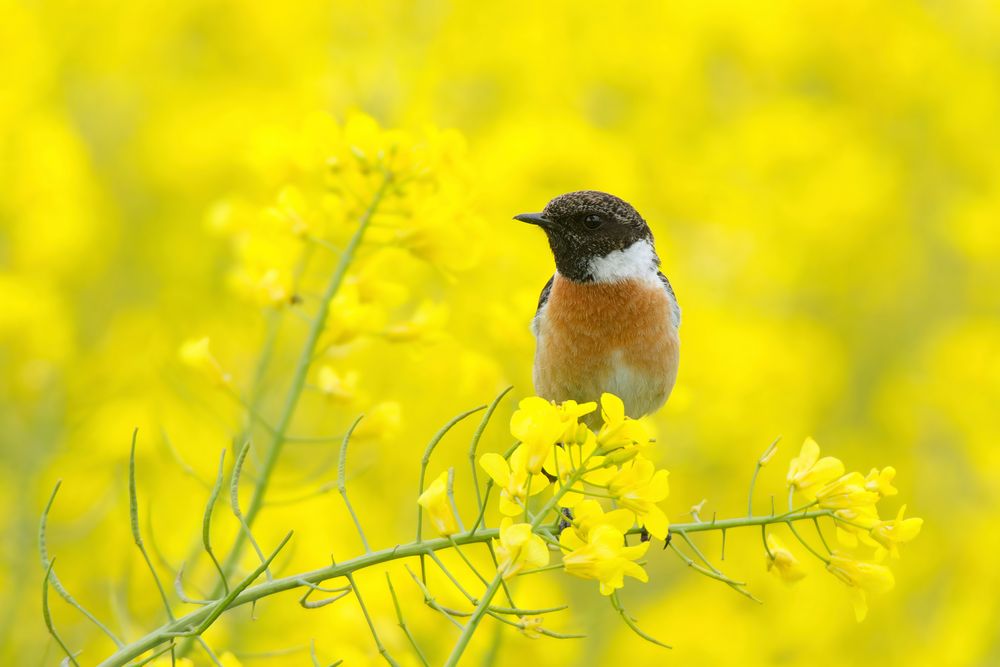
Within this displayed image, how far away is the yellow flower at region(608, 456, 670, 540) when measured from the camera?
7.50ft

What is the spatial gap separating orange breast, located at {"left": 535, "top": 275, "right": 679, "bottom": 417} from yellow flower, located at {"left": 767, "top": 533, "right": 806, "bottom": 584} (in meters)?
1.13

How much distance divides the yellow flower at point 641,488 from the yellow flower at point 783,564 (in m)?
0.28

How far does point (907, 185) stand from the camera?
26.8ft

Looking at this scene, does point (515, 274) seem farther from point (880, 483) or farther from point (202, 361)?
point (880, 483)

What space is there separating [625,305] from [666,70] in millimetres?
4031

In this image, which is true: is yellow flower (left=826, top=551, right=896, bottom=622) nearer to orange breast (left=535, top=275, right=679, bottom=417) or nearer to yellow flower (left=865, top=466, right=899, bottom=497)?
yellow flower (left=865, top=466, right=899, bottom=497)

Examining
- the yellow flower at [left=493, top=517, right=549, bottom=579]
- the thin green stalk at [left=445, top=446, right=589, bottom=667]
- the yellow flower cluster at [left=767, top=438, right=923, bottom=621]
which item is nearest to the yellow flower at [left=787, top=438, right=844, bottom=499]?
the yellow flower cluster at [left=767, top=438, right=923, bottom=621]

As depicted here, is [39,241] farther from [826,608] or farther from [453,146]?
[826,608]

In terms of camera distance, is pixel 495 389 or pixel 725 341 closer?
pixel 495 389

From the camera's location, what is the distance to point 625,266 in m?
3.65

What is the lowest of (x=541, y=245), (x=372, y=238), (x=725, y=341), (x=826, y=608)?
(x=826, y=608)

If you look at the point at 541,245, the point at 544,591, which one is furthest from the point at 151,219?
the point at 544,591

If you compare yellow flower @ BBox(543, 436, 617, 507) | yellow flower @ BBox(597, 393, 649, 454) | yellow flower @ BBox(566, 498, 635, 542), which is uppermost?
yellow flower @ BBox(597, 393, 649, 454)

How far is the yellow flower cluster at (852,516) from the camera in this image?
2.36m
